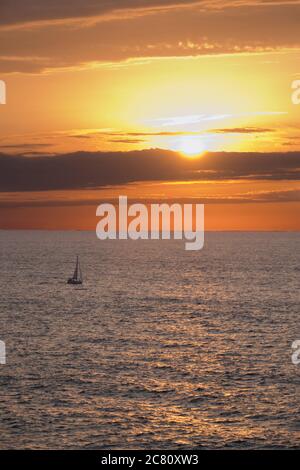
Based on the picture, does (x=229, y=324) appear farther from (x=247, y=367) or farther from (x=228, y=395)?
(x=228, y=395)

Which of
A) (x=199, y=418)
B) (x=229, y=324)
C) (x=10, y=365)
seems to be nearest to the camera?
(x=199, y=418)

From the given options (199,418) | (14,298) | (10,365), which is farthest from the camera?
(14,298)

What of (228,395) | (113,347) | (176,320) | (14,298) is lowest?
(228,395)

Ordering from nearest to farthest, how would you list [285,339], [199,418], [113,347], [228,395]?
[199,418]
[228,395]
[113,347]
[285,339]

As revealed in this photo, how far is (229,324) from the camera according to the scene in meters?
117

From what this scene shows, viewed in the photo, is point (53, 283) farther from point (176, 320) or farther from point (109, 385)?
→ point (109, 385)

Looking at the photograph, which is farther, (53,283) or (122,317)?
(53,283)

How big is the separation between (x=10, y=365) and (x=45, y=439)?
964 inches

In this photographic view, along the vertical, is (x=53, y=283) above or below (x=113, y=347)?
above

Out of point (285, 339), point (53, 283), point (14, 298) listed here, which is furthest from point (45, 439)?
point (53, 283)

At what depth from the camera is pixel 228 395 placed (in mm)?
69812
